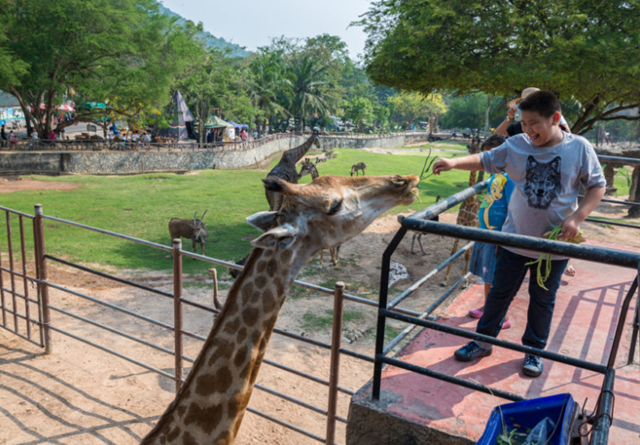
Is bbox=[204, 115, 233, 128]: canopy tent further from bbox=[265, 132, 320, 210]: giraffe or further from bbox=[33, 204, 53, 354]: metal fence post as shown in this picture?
bbox=[33, 204, 53, 354]: metal fence post

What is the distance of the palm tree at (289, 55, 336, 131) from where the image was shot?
46.3 metres

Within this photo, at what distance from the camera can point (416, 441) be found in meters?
2.75

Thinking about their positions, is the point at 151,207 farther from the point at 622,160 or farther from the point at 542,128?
the point at 542,128

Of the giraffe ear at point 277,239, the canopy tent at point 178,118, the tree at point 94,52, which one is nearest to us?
the giraffe ear at point 277,239

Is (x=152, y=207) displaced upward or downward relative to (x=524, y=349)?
downward

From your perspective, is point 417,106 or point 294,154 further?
point 417,106

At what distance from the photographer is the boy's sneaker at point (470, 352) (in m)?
3.42

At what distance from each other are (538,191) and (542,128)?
0.38m

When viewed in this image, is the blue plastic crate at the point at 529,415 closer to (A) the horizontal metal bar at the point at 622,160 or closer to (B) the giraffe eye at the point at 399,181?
(B) the giraffe eye at the point at 399,181

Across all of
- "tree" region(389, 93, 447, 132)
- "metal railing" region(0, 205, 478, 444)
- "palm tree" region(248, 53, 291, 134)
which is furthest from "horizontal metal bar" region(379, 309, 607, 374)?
"tree" region(389, 93, 447, 132)

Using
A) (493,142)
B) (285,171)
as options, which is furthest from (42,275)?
(285,171)

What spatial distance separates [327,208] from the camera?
8.94 ft

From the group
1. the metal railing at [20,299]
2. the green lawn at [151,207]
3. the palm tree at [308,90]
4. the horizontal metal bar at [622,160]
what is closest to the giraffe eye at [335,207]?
the horizontal metal bar at [622,160]

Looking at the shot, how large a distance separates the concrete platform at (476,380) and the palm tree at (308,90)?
43914 millimetres
